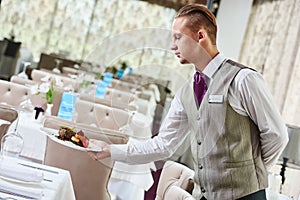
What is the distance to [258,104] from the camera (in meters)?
1.67

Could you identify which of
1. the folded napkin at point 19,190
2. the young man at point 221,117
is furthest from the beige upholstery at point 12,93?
Answer: the young man at point 221,117

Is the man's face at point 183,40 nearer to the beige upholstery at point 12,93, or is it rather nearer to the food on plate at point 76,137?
the food on plate at point 76,137

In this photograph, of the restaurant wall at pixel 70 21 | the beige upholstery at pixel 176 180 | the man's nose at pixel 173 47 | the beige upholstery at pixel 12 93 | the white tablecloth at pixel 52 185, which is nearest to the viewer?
the man's nose at pixel 173 47

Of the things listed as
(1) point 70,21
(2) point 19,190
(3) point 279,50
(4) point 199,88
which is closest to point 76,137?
(2) point 19,190

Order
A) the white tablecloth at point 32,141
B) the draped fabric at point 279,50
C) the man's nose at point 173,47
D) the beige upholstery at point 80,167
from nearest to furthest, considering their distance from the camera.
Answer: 1. the man's nose at point 173,47
2. the beige upholstery at point 80,167
3. the white tablecloth at point 32,141
4. the draped fabric at point 279,50

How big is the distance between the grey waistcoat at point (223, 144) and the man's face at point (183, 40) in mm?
110

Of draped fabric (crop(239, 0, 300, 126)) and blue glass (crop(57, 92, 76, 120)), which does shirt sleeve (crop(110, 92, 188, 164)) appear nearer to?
blue glass (crop(57, 92, 76, 120))

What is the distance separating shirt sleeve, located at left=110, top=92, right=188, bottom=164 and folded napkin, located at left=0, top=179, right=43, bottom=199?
271 mm

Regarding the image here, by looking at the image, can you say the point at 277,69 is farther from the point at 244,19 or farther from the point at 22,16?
the point at 22,16

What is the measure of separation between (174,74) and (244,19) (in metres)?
6.87

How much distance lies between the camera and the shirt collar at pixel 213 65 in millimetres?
1723

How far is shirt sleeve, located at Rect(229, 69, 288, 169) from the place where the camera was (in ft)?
5.49

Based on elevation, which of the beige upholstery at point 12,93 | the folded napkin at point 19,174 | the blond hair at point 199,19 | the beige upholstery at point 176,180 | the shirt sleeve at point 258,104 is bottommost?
the folded napkin at point 19,174

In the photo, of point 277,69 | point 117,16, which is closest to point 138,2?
point 117,16
